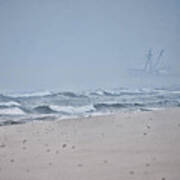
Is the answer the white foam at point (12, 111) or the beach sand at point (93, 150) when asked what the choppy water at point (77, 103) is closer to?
the white foam at point (12, 111)

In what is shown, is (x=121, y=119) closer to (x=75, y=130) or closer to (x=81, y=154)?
(x=75, y=130)

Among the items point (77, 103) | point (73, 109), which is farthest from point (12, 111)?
point (77, 103)

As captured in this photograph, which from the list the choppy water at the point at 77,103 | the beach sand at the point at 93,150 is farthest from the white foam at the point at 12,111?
the beach sand at the point at 93,150

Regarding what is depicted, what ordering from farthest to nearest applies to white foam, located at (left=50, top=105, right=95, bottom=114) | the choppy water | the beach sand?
white foam, located at (left=50, top=105, right=95, bottom=114) < the choppy water < the beach sand

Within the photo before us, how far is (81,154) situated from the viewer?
3.53 m

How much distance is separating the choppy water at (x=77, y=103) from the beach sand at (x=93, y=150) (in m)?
1.58

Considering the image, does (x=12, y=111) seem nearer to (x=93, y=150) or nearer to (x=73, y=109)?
(x=73, y=109)

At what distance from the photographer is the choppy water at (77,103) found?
698 centimetres

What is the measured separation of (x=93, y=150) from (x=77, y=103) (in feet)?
16.0

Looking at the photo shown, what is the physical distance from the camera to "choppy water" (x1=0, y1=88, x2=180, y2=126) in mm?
6982

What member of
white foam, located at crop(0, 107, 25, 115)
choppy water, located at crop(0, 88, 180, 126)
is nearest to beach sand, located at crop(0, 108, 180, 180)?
choppy water, located at crop(0, 88, 180, 126)

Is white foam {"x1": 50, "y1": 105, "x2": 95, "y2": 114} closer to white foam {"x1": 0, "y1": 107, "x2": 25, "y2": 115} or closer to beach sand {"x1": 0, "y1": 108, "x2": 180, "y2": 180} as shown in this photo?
white foam {"x1": 0, "y1": 107, "x2": 25, "y2": 115}

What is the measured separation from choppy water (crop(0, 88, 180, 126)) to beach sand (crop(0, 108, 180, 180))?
1.58 m

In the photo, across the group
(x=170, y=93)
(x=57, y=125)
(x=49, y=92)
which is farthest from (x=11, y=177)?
(x=170, y=93)
